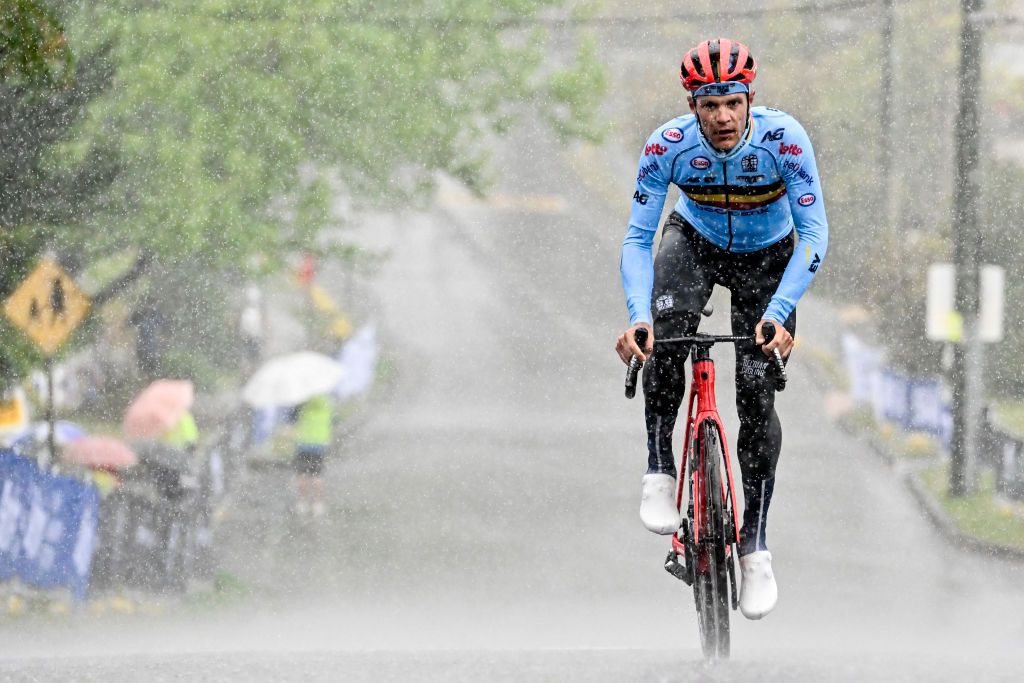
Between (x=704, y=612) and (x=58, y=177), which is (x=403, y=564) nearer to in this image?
(x=58, y=177)

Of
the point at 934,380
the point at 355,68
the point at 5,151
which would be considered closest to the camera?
the point at 5,151

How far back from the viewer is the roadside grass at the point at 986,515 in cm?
2006

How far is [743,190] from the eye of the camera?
6.28 m

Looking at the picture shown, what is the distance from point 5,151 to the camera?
14.3 metres

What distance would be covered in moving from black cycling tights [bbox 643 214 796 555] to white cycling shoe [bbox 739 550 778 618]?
0.23ft

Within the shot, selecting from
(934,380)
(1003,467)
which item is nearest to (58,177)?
(1003,467)

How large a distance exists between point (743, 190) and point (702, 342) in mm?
622

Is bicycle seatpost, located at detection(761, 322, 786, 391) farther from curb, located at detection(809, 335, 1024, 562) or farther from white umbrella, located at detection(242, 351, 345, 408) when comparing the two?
curb, located at detection(809, 335, 1024, 562)

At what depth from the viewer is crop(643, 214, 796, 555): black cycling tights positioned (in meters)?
6.43

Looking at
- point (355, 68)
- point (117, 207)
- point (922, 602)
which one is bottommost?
point (922, 602)

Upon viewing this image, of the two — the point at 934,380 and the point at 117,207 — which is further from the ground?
the point at 117,207

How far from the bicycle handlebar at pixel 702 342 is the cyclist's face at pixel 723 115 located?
0.73 metres

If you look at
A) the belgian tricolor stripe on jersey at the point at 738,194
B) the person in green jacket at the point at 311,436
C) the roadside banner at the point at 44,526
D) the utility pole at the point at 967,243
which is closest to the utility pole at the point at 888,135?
the utility pole at the point at 967,243

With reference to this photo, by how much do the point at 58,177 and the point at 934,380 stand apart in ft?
49.6
